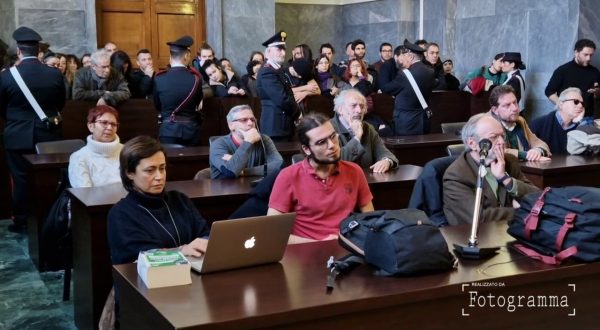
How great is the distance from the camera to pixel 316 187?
385 centimetres

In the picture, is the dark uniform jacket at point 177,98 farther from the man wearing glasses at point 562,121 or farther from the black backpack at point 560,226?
the black backpack at point 560,226

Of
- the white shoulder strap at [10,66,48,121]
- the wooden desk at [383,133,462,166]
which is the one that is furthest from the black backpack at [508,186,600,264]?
the white shoulder strap at [10,66,48,121]

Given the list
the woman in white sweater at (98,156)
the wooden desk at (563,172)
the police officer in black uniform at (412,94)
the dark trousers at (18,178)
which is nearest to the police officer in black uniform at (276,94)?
the police officer in black uniform at (412,94)

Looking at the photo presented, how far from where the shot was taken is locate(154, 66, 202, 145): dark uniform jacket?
7.02 metres

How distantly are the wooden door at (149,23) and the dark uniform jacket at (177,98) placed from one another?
4.21m

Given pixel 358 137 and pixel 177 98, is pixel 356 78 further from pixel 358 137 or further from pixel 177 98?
pixel 358 137

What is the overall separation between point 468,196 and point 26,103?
435 centimetres

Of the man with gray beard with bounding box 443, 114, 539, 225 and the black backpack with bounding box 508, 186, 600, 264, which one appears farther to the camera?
the man with gray beard with bounding box 443, 114, 539, 225

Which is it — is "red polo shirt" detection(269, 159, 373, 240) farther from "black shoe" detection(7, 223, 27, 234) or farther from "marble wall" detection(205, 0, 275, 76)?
"marble wall" detection(205, 0, 275, 76)

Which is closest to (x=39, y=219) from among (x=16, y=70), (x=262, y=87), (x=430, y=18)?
(x=16, y=70)

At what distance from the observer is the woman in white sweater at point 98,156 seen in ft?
15.9

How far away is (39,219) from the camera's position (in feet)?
18.2

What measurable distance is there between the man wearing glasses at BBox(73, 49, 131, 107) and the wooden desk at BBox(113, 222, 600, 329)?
17.1ft

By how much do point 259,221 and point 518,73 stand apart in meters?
7.84
